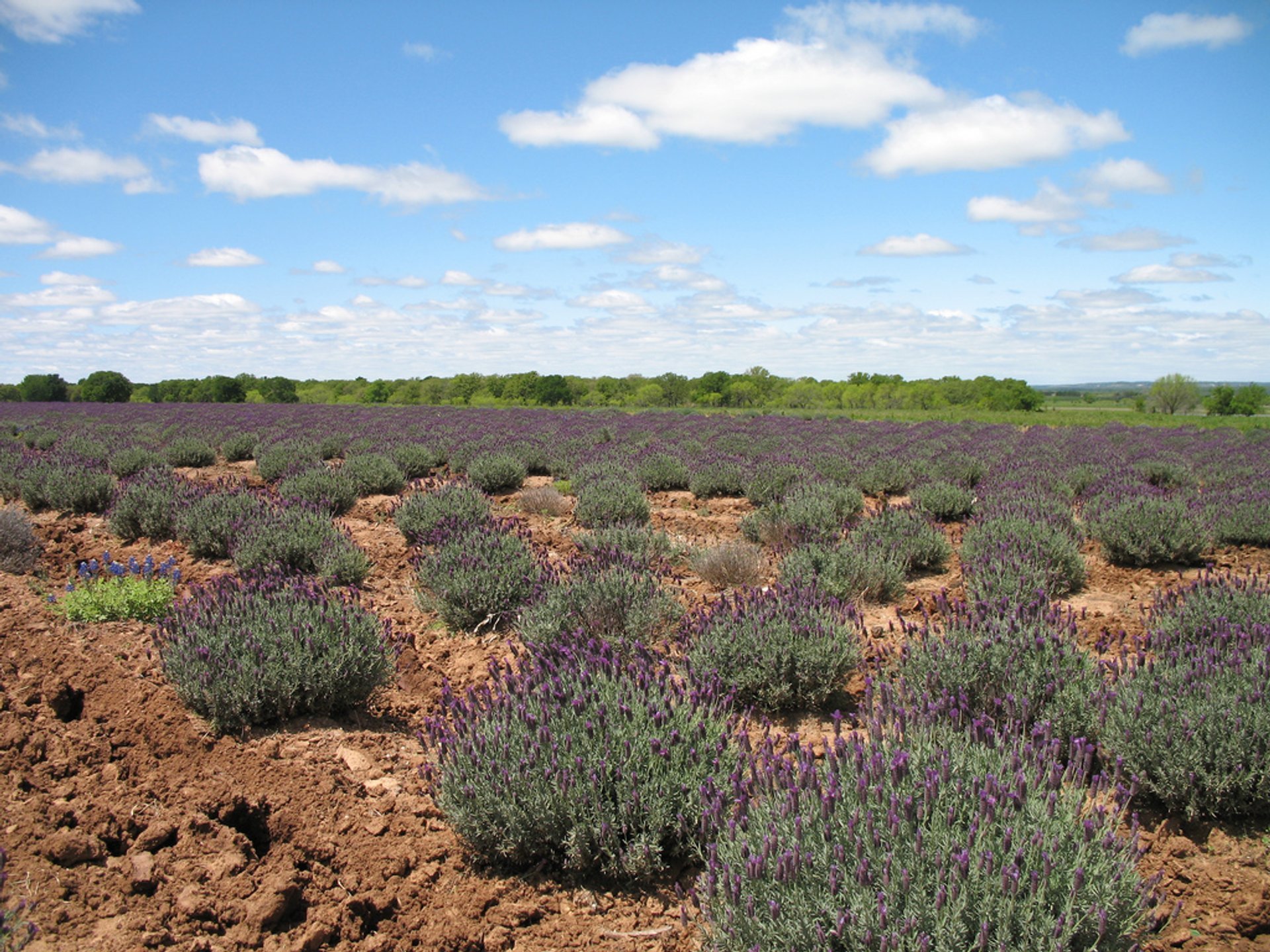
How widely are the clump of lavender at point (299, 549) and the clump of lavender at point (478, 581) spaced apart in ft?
2.76

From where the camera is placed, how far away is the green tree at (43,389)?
49.5 m

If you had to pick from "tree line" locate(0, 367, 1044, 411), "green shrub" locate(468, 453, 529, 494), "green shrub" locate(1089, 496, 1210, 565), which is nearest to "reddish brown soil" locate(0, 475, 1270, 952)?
"green shrub" locate(1089, 496, 1210, 565)

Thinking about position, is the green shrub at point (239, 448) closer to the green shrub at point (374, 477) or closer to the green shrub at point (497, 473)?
the green shrub at point (374, 477)

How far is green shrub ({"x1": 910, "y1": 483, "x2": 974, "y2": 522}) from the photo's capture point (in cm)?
933

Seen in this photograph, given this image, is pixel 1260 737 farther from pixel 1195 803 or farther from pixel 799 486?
pixel 799 486

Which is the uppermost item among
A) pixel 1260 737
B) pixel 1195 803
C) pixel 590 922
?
pixel 1260 737

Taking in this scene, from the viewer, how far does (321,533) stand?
6.71m

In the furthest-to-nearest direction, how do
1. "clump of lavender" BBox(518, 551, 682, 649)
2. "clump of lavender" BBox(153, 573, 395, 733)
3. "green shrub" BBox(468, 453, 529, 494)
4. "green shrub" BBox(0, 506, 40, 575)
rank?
"green shrub" BBox(468, 453, 529, 494), "green shrub" BBox(0, 506, 40, 575), "clump of lavender" BBox(518, 551, 682, 649), "clump of lavender" BBox(153, 573, 395, 733)

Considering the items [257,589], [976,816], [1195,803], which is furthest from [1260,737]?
[257,589]

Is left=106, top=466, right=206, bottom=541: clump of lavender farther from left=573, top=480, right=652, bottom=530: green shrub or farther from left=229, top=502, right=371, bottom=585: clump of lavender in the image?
left=573, top=480, right=652, bottom=530: green shrub

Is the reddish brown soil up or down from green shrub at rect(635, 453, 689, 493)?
down

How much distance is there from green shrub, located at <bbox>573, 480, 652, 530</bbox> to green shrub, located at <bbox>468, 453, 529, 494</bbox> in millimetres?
2872

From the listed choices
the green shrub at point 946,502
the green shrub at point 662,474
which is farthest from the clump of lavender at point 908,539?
the green shrub at point 662,474

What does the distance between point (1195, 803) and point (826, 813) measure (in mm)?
1715
